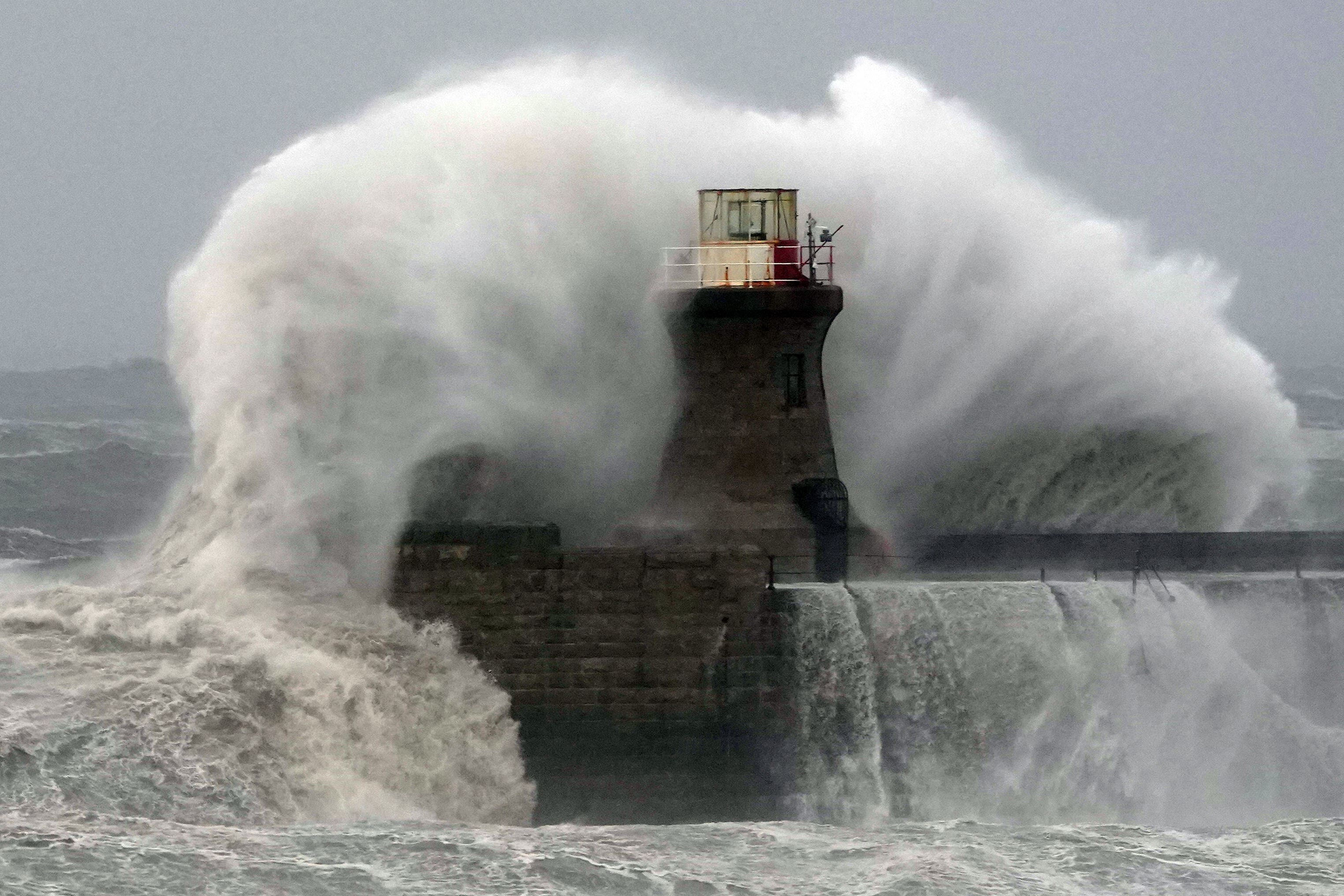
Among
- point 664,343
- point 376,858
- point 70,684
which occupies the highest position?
point 664,343

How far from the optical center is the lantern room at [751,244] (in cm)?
1811

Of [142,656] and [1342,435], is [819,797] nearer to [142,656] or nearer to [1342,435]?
[142,656]

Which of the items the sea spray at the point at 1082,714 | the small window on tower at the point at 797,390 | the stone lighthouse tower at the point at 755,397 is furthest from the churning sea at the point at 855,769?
the small window on tower at the point at 797,390

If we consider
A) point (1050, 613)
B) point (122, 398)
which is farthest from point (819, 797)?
point (122, 398)

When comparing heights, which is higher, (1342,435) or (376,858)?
(1342,435)

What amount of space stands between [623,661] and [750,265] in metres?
3.31

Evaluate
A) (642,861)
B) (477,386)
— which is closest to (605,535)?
(477,386)

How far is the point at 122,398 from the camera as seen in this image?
57.5 m

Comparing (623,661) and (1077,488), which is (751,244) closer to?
(623,661)

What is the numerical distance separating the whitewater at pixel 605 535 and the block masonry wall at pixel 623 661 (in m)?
0.26

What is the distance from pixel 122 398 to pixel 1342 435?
95.3 feet

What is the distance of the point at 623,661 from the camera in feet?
54.9

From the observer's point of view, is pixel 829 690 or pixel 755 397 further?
pixel 755 397

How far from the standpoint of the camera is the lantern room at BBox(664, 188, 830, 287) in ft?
59.4
